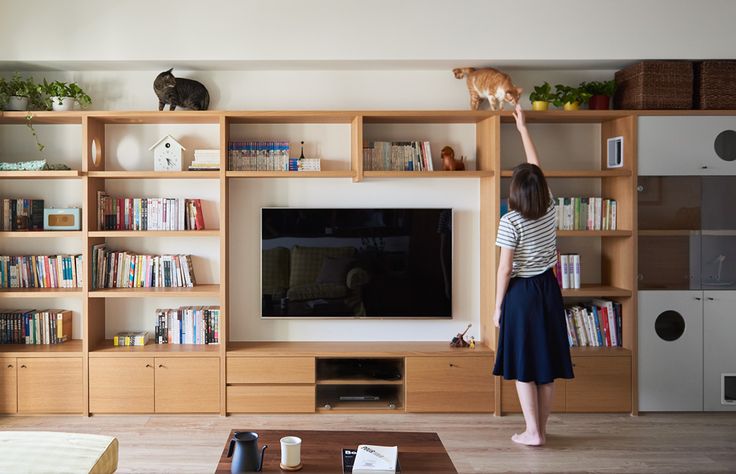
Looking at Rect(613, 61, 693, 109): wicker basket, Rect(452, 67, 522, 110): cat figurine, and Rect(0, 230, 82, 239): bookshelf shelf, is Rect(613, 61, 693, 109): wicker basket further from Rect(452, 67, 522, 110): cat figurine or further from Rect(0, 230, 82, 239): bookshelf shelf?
Rect(0, 230, 82, 239): bookshelf shelf

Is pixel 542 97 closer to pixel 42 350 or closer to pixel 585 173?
pixel 585 173

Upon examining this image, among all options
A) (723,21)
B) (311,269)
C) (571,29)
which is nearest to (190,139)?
(311,269)

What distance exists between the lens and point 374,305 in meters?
4.39

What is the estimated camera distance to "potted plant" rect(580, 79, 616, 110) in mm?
4273

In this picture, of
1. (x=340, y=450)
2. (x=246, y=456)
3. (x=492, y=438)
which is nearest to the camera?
(x=246, y=456)

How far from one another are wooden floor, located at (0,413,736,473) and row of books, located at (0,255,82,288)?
2.71ft

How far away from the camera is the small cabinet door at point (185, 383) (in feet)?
13.6

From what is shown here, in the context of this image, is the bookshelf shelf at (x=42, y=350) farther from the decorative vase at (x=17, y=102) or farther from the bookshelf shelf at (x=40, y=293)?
the decorative vase at (x=17, y=102)

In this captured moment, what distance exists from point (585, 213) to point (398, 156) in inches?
48.8

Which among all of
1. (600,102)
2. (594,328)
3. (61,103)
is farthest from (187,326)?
(600,102)

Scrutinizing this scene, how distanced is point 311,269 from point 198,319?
2.60 ft

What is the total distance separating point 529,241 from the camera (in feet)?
11.5

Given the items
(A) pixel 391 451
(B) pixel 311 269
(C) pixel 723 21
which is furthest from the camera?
(B) pixel 311 269

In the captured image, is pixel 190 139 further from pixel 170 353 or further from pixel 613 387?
pixel 613 387
